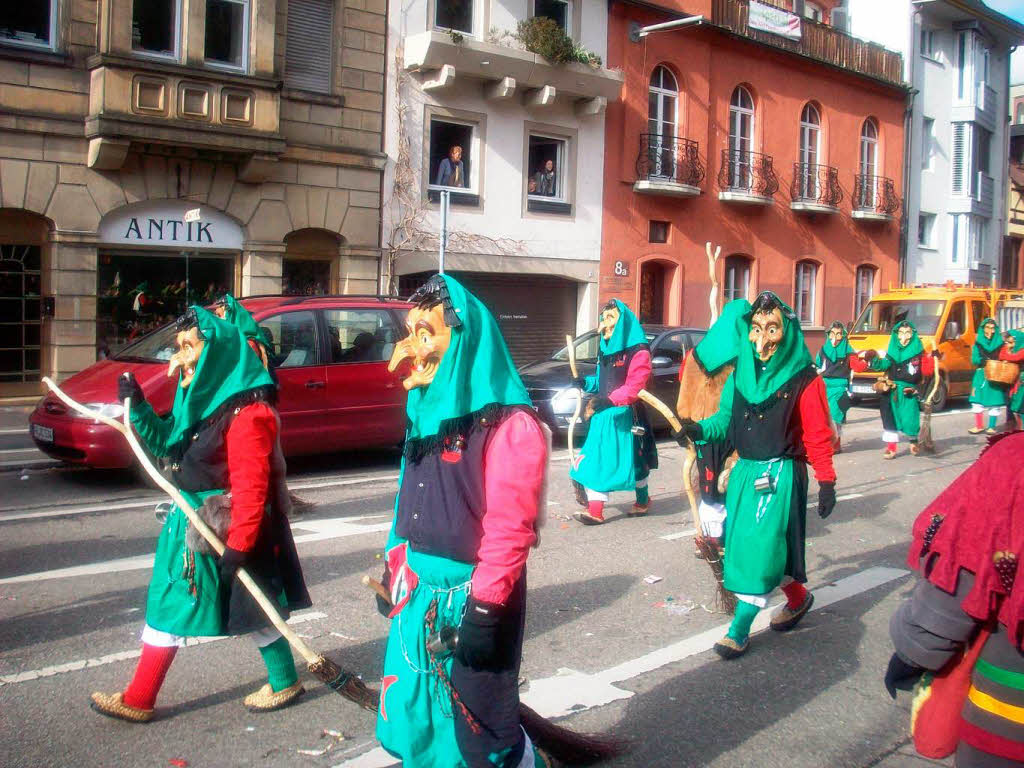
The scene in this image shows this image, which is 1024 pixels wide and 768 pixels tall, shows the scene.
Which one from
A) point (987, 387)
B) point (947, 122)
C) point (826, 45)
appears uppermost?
point (826, 45)

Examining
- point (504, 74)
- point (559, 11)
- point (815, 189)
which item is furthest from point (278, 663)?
point (815, 189)

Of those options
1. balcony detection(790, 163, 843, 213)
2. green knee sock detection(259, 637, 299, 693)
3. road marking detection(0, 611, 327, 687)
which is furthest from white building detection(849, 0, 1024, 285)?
green knee sock detection(259, 637, 299, 693)

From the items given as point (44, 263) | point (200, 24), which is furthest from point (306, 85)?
point (44, 263)

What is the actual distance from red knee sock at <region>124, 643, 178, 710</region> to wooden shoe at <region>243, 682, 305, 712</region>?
41cm

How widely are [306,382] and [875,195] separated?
23.0m

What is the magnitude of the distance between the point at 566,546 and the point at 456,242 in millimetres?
12479

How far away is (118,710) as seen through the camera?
438cm

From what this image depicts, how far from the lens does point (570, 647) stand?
5617 mm

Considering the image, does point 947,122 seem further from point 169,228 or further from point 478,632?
point 478,632

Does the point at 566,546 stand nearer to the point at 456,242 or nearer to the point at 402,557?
the point at 402,557

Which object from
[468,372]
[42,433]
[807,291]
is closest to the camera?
[468,372]

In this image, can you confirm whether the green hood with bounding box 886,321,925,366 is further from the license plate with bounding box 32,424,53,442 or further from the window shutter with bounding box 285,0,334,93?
the window shutter with bounding box 285,0,334,93

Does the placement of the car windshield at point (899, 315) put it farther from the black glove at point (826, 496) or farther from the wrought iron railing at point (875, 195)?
the black glove at point (826, 496)

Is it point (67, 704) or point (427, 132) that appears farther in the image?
point (427, 132)
